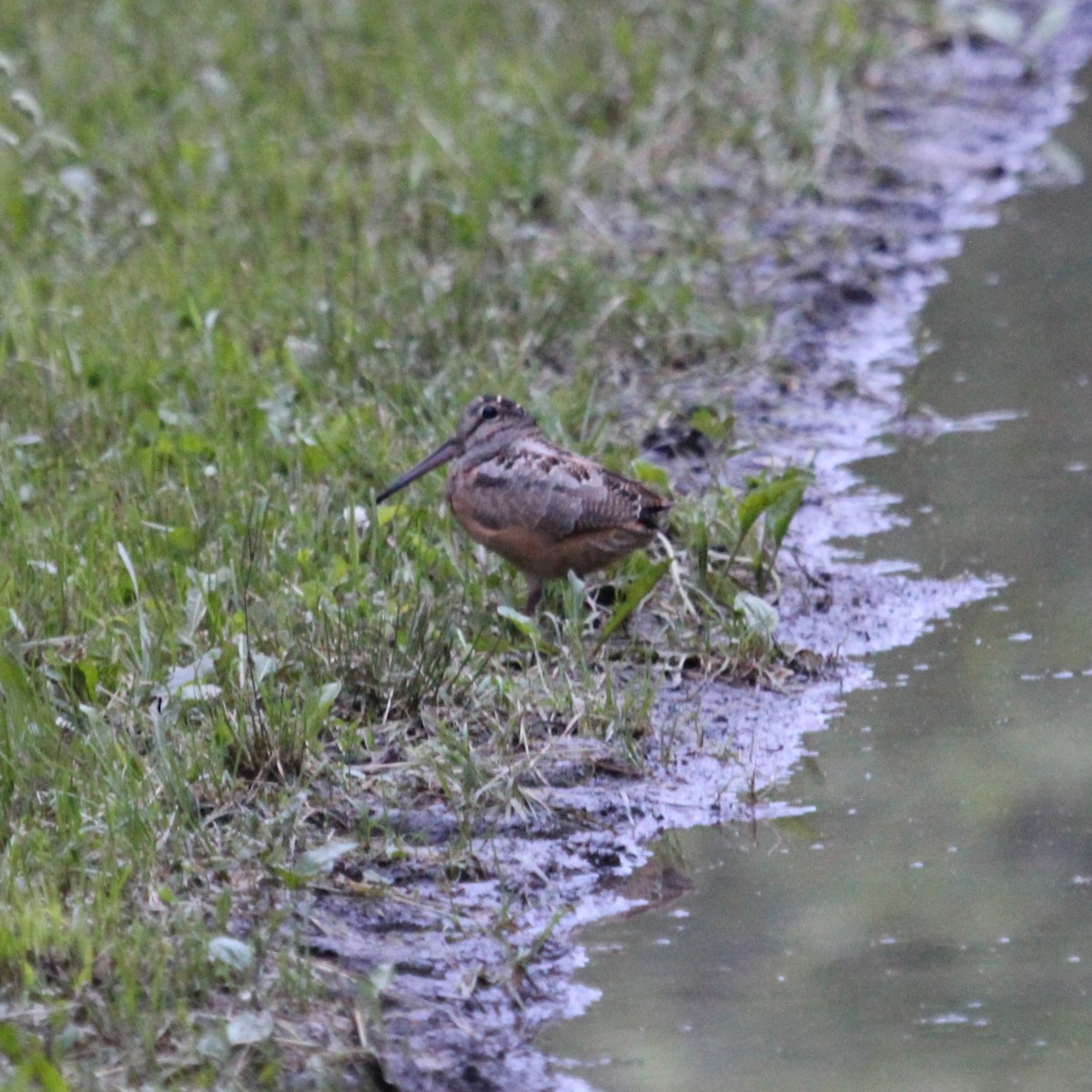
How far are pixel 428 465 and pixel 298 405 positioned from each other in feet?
3.09

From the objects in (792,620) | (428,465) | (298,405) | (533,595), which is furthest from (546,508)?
(298,405)

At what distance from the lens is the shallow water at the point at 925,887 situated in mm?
3848

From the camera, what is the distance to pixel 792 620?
19.2ft

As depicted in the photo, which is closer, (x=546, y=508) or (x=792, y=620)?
(x=546, y=508)

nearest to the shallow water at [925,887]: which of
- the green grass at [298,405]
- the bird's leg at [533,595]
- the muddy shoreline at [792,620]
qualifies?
the muddy shoreline at [792,620]

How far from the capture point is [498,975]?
4156 mm

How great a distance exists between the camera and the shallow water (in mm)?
3848

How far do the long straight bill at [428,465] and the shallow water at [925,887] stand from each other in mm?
1273

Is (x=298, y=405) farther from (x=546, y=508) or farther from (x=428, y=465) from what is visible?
(x=546, y=508)

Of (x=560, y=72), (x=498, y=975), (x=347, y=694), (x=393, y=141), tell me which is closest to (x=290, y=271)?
(x=393, y=141)

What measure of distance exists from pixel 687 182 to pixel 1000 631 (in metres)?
3.88

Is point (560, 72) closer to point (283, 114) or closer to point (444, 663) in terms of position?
point (283, 114)

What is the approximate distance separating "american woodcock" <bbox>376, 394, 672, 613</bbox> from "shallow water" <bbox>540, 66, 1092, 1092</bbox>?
2.39 ft

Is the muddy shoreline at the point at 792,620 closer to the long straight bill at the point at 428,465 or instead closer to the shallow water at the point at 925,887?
the shallow water at the point at 925,887
